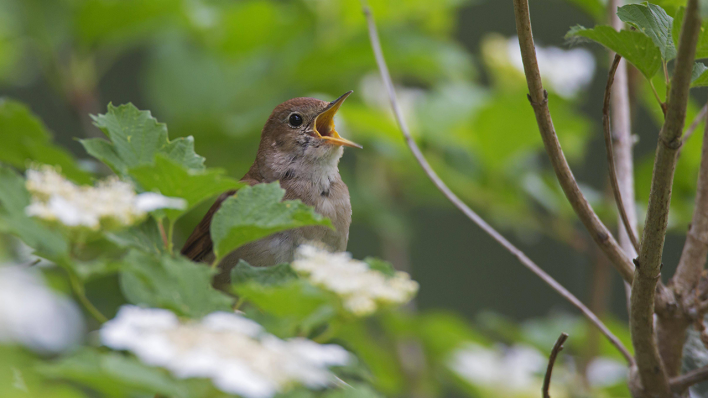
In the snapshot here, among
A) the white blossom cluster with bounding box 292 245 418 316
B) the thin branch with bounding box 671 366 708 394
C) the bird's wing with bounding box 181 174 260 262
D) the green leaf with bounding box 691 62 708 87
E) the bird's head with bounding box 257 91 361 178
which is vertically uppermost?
the bird's head with bounding box 257 91 361 178

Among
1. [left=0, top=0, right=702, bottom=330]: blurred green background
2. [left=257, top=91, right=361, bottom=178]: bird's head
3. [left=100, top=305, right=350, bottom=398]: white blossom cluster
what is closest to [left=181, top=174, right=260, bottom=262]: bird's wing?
[left=0, top=0, right=702, bottom=330]: blurred green background

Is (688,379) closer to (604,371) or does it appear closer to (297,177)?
(604,371)

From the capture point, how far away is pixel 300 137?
2.99m

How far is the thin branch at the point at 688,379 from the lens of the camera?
4.58 ft

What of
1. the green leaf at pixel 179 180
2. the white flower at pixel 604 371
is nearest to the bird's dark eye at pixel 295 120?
the white flower at pixel 604 371

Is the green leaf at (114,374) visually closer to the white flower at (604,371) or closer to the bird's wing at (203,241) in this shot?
the bird's wing at (203,241)

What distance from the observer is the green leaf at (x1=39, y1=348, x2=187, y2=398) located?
720 millimetres

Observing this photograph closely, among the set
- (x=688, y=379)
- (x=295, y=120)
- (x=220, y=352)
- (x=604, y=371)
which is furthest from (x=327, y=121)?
(x=220, y=352)

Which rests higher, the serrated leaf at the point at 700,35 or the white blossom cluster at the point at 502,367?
the white blossom cluster at the point at 502,367

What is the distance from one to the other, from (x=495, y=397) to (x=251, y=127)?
1.53 meters

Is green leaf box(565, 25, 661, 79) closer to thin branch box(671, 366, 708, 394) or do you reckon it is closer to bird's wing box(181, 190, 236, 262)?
thin branch box(671, 366, 708, 394)

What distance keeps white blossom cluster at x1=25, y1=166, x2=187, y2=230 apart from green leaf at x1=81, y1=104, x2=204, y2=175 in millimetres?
151

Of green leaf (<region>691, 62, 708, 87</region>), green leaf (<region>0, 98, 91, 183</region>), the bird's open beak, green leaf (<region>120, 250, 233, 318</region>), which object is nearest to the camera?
green leaf (<region>120, 250, 233, 318</region>)

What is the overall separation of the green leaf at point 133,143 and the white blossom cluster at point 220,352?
0.48 metres
